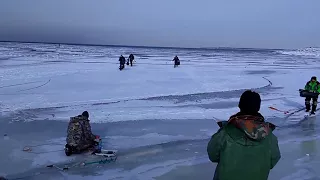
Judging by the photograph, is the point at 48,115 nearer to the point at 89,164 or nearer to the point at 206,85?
the point at 89,164

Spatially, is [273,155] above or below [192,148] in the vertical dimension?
above

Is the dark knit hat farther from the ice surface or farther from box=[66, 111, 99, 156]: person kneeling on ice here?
box=[66, 111, 99, 156]: person kneeling on ice

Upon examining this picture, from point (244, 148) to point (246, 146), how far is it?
0.07 ft

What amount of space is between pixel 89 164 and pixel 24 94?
32.6ft

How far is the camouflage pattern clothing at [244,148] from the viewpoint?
235 cm

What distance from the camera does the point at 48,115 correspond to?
10531mm

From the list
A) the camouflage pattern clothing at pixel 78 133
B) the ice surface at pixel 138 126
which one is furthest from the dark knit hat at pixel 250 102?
the camouflage pattern clothing at pixel 78 133

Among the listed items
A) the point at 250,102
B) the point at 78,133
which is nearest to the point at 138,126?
the point at 78,133

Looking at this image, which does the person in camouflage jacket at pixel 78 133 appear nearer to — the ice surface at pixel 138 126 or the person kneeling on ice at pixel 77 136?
the person kneeling on ice at pixel 77 136

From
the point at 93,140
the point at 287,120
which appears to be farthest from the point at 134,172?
the point at 287,120

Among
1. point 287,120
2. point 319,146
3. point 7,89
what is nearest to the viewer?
→ point 319,146

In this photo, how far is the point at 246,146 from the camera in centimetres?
236

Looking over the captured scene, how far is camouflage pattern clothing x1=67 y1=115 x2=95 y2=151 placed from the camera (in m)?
6.52

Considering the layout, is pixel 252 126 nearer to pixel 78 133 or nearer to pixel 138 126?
pixel 78 133
